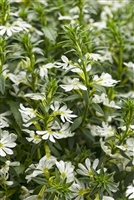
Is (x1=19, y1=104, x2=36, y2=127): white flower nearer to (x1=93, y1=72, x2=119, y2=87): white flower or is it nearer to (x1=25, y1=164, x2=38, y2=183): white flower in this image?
(x1=25, y1=164, x2=38, y2=183): white flower

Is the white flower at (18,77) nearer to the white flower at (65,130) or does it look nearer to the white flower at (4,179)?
the white flower at (65,130)

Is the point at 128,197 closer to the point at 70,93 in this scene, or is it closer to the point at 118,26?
the point at 70,93

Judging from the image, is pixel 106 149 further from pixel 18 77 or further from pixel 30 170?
pixel 18 77

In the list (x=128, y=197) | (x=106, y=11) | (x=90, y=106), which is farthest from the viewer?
(x=106, y=11)

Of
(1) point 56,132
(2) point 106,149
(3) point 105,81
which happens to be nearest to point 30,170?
(1) point 56,132

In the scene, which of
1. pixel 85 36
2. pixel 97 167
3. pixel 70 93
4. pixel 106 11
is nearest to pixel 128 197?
pixel 97 167

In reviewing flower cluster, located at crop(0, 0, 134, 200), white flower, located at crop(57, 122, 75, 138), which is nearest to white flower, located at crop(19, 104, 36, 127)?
flower cluster, located at crop(0, 0, 134, 200)
